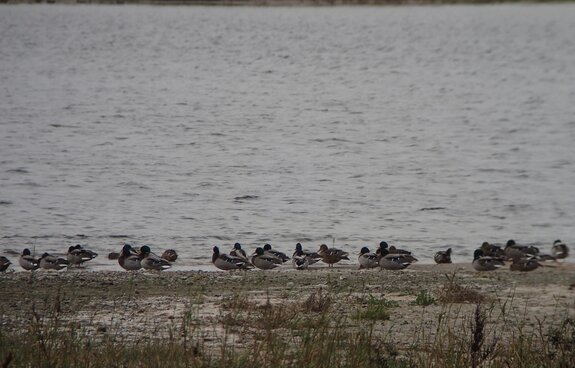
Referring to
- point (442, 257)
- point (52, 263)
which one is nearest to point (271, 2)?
point (442, 257)

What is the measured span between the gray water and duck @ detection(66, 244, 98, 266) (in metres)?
0.43

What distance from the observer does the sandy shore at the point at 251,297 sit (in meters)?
10.9

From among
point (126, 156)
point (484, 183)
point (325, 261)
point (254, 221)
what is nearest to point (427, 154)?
point (484, 183)

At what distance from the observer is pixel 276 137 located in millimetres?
35781

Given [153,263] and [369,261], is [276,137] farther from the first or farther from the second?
[153,263]

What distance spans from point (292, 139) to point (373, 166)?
5.35m

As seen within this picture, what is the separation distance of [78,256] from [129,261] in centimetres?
95

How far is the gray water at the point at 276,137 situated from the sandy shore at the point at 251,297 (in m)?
2.30

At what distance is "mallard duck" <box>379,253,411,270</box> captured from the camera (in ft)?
54.5

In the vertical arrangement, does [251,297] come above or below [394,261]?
below

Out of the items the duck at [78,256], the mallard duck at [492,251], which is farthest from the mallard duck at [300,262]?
the duck at [78,256]

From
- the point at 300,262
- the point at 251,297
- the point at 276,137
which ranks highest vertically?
the point at 276,137

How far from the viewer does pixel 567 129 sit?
4047 cm

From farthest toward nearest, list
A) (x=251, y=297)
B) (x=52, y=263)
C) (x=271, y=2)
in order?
(x=271, y=2), (x=52, y=263), (x=251, y=297)
